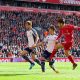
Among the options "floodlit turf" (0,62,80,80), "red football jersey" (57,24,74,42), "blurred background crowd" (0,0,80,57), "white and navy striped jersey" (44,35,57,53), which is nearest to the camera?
"floodlit turf" (0,62,80,80)

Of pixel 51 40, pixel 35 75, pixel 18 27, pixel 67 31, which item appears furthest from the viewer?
pixel 18 27

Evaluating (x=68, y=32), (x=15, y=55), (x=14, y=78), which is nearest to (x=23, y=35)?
(x=15, y=55)

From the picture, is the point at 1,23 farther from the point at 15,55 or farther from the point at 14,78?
the point at 14,78

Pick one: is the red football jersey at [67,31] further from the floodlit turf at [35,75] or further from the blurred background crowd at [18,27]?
the blurred background crowd at [18,27]

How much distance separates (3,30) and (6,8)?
4.51 meters

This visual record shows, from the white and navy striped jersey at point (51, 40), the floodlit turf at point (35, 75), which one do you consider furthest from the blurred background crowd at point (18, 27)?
the white and navy striped jersey at point (51, 40)

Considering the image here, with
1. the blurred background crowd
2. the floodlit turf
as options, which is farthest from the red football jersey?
the blurred background crowd

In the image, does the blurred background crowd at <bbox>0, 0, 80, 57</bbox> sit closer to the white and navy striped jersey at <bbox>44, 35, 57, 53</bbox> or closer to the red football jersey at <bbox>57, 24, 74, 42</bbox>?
the white and navy striped jersey at <bbox>44, 35, 57, 53</bbox>

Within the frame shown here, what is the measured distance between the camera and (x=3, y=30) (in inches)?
1491

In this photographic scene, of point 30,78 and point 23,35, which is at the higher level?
point 30,78

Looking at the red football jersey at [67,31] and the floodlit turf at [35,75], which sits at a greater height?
the red football jersey at [67,31]

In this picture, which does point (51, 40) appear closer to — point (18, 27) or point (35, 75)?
point (35, 75)

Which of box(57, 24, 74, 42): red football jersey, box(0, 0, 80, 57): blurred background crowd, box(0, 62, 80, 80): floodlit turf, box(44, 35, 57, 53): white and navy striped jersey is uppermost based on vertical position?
box(57, 24, 74, 42): red football jersey

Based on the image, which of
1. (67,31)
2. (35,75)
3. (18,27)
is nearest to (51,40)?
(67,31)
